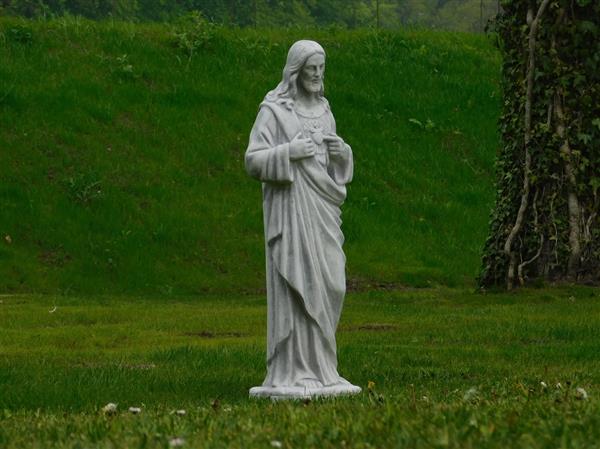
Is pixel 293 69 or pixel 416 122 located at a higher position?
pixel 416 122

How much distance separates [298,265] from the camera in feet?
36.0

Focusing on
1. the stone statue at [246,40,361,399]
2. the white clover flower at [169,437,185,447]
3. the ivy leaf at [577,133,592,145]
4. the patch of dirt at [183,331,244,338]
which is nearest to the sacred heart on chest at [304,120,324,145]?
the stone statue at [246,40,361,399]

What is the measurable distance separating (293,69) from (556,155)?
30.9 feet

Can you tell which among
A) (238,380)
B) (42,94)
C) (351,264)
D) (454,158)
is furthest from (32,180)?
(238,380)

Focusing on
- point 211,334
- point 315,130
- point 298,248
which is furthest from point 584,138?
point 298,248

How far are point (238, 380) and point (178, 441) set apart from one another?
236 inches

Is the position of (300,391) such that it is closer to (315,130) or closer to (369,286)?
(315,130)

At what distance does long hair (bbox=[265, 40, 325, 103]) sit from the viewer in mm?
11359

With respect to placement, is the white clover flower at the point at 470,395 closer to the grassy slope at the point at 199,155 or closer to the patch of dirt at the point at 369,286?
the patch of dirt at the point at 369,286

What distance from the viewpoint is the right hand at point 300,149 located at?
11023 mm

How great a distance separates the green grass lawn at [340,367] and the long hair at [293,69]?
2382 millimetres

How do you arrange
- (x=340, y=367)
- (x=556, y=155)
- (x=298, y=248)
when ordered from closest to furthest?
(x=298, y=248) → (x=340, y=367) → (x=556, y=155)

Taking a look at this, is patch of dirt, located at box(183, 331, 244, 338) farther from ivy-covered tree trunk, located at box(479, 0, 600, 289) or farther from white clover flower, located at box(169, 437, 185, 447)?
white clover flower, located at box(169, 437, 185, 447)

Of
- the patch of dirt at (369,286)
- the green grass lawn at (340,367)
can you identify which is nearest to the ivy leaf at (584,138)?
the green grass lawn at (340,367)
